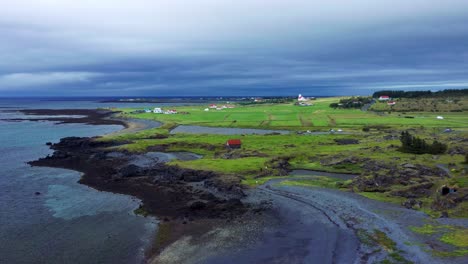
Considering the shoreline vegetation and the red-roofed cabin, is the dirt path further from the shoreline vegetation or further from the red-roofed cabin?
the red-roofed cabin

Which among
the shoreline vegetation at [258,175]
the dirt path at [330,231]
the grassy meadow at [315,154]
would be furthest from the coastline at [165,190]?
the dirt path at [330,231]

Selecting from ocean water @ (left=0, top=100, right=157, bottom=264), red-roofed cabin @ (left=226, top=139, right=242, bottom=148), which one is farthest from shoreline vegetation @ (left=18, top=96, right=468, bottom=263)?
ocean water @ (left=0, top=100, right=157, bottom=264)

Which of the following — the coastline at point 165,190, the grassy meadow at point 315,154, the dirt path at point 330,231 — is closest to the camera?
the dirt path at point 330,231

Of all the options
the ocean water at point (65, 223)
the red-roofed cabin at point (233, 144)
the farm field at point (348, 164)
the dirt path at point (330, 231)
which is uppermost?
the red-roofed cabin at point (233, 144)

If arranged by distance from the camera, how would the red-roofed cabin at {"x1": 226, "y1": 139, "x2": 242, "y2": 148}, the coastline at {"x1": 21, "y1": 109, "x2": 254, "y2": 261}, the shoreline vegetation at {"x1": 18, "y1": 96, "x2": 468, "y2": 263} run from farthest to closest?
the red-roofed cabin at {"x1": 226, "y1": 139, "x2": 242, "y2": 148}
the shoreline vegetation at {"x1": 18, "y1": 96, "x2": 468, "y2": 263}
the coastline at {"x1": 21, "y1": 109, "x2": 254, "y2": 261}

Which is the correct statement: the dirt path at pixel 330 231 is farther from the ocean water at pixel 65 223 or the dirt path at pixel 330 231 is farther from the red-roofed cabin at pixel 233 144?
the red-roofed cabin at pixel 233 144

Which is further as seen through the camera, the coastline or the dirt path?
the coastline

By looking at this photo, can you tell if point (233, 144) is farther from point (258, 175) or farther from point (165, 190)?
point (165, 190)

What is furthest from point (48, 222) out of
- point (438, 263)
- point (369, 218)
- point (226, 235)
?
point (438, 263)
